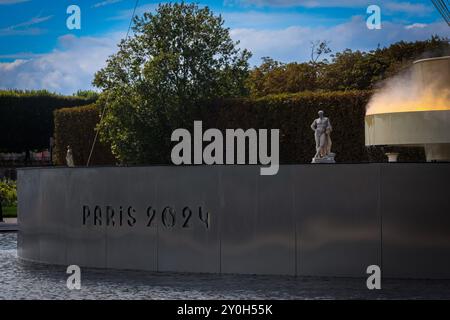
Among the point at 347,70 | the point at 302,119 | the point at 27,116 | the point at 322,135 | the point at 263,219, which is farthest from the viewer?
the point at 27,116

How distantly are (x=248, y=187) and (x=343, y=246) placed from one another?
192cm

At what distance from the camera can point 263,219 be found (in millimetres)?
15414

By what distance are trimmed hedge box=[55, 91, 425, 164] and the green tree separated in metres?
0.84

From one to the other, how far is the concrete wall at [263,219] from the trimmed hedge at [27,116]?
5856cm

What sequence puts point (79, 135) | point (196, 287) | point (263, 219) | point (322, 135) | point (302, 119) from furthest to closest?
point (79, 135)
point (302, 119)
point (322, 135)
point (263, 219)
point (196, 287)

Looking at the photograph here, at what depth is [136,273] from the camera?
15.9 metres

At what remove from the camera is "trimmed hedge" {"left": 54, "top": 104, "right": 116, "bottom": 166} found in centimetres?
4766

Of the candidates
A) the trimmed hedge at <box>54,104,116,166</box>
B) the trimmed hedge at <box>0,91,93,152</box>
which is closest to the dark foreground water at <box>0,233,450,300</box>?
the trimmed hedge at <box>54,104,116,166</box>

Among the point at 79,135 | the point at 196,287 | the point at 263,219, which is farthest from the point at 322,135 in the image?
the point at 79,135

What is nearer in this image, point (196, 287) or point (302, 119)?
point (196, 287)

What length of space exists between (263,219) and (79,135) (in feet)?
115

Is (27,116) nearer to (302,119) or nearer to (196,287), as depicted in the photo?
(302,119)
